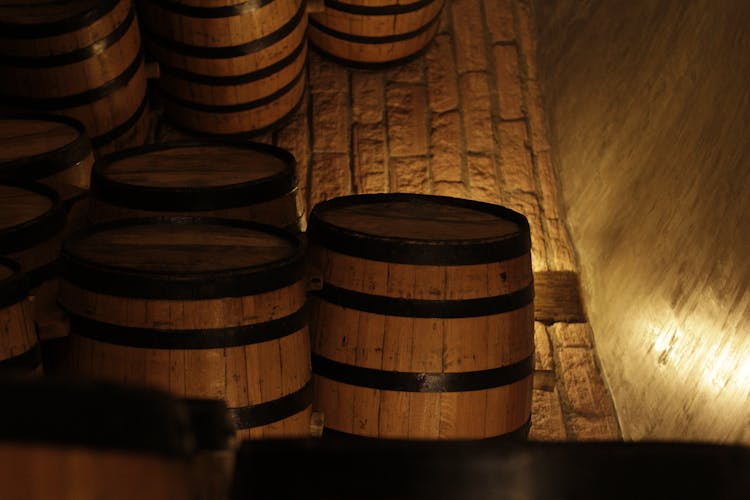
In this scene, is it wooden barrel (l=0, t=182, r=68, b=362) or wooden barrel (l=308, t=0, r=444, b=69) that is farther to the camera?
wooden barrel (l=308, t=0, r=444, b=69)

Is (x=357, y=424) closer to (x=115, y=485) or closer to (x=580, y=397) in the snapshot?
(x=580, y=397)

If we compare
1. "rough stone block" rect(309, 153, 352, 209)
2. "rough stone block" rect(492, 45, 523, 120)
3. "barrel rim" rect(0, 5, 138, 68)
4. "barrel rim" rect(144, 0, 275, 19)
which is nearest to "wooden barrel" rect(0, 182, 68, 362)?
"barrel rim" rect(0, 5, 138, 68)

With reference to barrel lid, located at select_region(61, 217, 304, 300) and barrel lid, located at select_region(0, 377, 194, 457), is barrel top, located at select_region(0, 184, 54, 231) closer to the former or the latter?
barrel lid, located at select_region(61, 217, 304, 300)

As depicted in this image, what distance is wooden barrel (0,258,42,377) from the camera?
2535 mm

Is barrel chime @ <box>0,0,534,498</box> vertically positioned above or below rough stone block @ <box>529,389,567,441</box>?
above

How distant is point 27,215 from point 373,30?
271 cm

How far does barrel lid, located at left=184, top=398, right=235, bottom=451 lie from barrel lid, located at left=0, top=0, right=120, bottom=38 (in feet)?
10.6

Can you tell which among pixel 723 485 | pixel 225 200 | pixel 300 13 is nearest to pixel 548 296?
pixel 300 13

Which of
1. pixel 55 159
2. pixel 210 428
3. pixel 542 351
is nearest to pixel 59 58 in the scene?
pixel 55 159

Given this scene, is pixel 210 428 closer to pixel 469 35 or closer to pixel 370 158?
pixel 370 158

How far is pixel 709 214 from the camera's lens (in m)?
3.49

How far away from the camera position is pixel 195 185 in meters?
3.33

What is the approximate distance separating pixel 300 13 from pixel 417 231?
1.95m

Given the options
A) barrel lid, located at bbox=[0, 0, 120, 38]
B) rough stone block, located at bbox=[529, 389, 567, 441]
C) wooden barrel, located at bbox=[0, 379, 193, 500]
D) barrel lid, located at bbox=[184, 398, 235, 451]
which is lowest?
rough stone block, located at bbox=[529, 389, 567, 441]
